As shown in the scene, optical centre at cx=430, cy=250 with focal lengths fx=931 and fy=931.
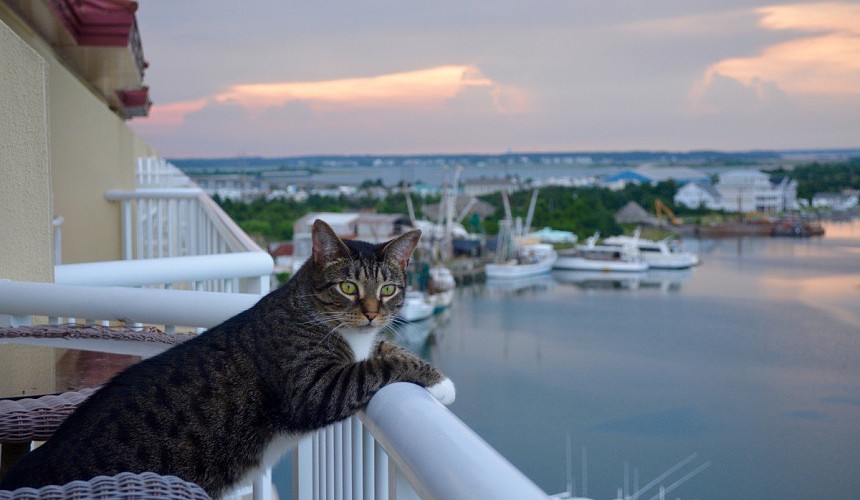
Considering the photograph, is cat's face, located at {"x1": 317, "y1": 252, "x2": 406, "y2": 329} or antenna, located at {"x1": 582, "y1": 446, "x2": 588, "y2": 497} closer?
cat's face, located at {"x1": 317, "y1": 252, "x2": 406, "y2": 329}

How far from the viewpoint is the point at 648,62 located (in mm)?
45281

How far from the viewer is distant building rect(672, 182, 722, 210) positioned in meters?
45.2

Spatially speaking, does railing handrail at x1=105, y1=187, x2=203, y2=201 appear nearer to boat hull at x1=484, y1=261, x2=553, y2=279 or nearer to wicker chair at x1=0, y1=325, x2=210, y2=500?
wicker chair at x1=0, y1=325, x2=210, y2=500

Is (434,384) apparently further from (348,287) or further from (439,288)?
(439,288)

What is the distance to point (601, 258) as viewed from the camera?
42.7 metres

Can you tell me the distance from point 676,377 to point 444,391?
2745 cm

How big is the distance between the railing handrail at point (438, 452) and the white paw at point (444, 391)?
0.18 meters

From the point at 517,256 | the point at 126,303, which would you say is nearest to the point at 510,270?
the point at 517,256

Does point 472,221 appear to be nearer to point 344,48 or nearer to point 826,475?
point 344,48

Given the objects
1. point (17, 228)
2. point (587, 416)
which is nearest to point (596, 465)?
point (587, 416)

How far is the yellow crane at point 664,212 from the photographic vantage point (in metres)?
46.2

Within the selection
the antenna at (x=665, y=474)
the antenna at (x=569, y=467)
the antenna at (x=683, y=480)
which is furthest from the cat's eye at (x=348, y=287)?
the antenna at (x=569, y=467)

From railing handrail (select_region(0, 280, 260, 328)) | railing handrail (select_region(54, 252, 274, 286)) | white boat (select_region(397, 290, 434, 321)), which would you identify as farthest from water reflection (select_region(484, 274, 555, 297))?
railing handrail (select_region(0, 280, 260, 328))

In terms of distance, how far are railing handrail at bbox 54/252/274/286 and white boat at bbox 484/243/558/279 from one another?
38.3 meters
